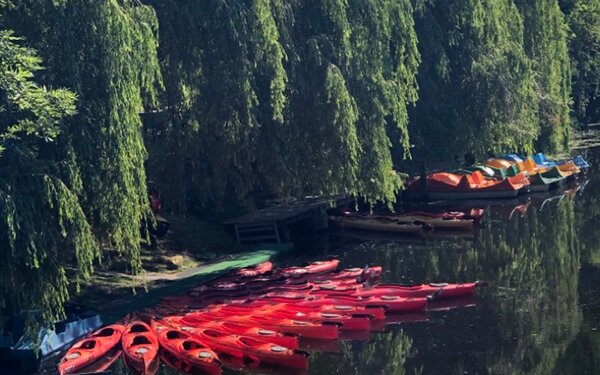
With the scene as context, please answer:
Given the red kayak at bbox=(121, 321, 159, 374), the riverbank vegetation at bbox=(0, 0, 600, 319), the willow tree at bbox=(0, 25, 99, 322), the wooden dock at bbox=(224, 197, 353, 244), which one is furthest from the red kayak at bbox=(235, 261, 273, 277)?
the willow tree at bbox=(0, 25, 99, 322)

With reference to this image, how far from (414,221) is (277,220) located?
5.38 meters

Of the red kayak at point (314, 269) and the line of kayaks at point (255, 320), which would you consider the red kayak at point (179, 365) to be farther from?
the red kayak at point (314, 269)

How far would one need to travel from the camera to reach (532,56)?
49719 mm

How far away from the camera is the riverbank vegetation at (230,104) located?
21391 millimetres

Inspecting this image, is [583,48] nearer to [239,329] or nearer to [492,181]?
[492,181]

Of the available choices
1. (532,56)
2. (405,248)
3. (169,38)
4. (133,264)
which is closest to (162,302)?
A: (133,264)

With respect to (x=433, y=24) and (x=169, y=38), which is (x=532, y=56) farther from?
(x=169, y=38)

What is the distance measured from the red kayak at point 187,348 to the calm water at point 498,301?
1.87 feet

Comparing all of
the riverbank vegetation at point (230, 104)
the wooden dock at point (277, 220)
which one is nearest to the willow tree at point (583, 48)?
the riverbank vegetation at point (230, 104)

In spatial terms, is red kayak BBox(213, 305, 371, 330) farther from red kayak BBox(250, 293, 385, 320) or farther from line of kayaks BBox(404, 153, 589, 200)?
line of kayaks BBox(404, 153, 589, 200)

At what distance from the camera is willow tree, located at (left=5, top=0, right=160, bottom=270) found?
2272 centimetres

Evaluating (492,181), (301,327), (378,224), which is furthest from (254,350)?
(492,181)

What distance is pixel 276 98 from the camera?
30203 mm

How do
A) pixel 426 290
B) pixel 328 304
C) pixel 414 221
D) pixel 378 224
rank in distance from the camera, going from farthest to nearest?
1. pixel 378 224
2. pixel 414 221
3. pixel 426 290
4. pixel 328 304
